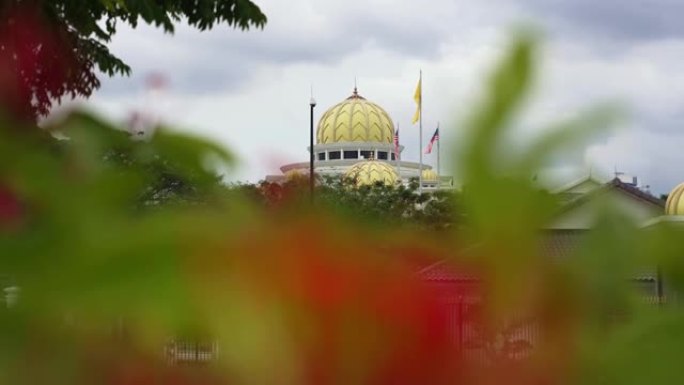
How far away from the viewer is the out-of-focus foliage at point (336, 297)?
0.52 feet

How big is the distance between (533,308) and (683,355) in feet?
0.09

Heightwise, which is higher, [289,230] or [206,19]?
[206,19]

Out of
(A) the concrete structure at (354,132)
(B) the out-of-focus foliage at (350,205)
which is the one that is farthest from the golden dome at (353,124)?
(B) the out-of-focus foliage at (350,205)

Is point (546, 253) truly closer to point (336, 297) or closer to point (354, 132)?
point (336, 297)

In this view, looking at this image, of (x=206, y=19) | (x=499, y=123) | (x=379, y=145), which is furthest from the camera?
(x=379, y=145)

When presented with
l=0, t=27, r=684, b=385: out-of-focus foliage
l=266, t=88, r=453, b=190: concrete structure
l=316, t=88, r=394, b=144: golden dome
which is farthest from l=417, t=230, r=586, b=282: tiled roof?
l=316, t=88, r=394, b=144: golden dome

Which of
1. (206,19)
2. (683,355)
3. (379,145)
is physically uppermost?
(379,145)

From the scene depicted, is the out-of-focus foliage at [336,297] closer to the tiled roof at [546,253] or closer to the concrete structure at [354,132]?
the tiled roof at [546,253]

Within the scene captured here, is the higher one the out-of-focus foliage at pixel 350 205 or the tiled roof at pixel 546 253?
the out-of-focus foliage at pixel 350 205

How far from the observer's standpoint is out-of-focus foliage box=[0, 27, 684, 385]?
159 millimetres

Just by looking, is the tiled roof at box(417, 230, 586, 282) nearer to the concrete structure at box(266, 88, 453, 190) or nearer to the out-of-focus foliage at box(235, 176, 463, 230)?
the out-of-focus foliage at box(235, 176, 463, 230)

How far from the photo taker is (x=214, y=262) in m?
0.17

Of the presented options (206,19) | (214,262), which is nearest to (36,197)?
(214,262)

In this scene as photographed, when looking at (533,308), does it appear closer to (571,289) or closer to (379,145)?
(571,289)
